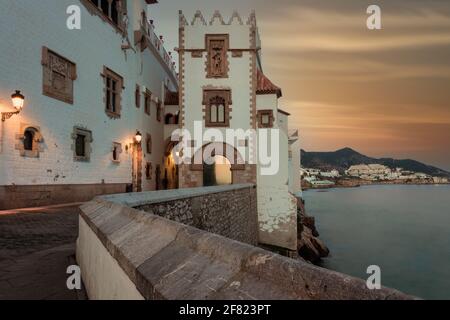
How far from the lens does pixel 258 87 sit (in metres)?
21.9

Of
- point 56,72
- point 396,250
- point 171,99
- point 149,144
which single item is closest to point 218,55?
point 149,144

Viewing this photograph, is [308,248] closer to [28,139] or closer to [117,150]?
[117,150]

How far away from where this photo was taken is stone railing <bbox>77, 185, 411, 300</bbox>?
4.80 ft

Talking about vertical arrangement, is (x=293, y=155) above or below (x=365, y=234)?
above

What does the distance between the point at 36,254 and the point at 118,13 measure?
16367 mm

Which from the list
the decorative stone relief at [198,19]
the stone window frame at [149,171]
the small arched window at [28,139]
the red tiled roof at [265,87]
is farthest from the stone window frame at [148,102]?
the small arched window at [28,139]

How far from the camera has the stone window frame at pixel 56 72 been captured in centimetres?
1348

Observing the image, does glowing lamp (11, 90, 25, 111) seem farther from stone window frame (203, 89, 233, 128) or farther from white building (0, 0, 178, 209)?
stone window frame (203, 89, 233, 128)

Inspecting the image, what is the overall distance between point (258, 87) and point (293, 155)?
21404 millimetres

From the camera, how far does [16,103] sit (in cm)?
1135

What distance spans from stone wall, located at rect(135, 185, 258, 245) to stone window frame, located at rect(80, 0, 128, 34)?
35.7 feet

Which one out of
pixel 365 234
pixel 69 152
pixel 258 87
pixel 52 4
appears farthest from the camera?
pixel 365 234
